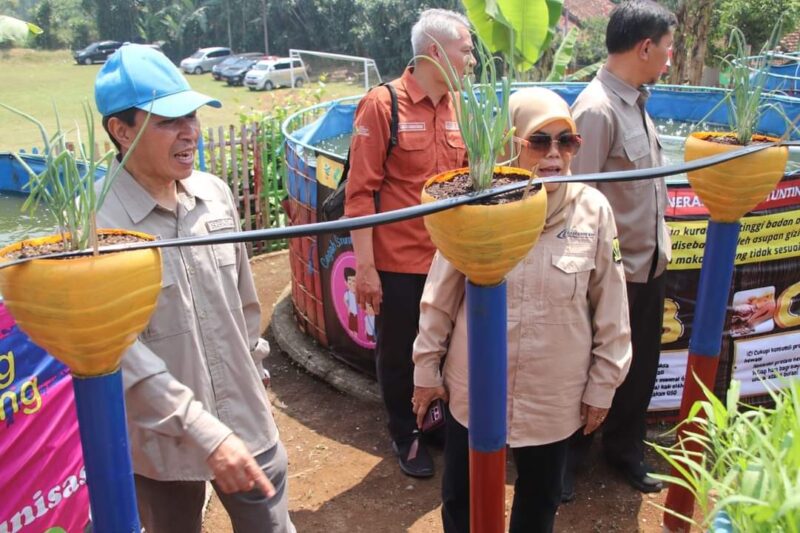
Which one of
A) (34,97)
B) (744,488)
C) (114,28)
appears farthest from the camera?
(114,28)

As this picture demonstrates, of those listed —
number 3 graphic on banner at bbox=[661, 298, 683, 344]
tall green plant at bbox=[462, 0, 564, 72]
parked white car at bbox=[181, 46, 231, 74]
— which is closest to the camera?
number 3 graphic on banner at bbox=[661, 298, 683, 344]

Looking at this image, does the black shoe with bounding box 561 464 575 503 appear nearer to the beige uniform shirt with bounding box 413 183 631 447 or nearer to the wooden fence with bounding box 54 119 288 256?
the beige uniform shirt with bounding box 413 183 631 447

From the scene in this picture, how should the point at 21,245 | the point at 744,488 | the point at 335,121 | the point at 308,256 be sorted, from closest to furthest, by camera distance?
the point at 744,488, the point at 21,245, the point at 308,256, the point at 335,121

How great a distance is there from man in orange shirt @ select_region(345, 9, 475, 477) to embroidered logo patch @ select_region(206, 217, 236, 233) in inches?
45.3

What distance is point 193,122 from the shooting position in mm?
2051

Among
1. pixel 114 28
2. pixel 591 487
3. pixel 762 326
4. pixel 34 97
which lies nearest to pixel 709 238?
pixel 591 487

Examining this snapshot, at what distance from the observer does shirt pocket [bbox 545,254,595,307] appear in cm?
227

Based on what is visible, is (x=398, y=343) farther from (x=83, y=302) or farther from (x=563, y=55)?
(x=563, y=55)

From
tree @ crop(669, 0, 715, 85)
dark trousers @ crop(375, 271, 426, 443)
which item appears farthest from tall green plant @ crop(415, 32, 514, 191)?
tree @ crop(669, 0, 715, 85)

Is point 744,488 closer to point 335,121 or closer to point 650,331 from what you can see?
point 650,331

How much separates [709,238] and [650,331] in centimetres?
162

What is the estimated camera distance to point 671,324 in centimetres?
392

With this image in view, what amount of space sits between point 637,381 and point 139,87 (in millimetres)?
2589

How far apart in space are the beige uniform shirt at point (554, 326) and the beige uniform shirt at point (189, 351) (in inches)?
21.6
